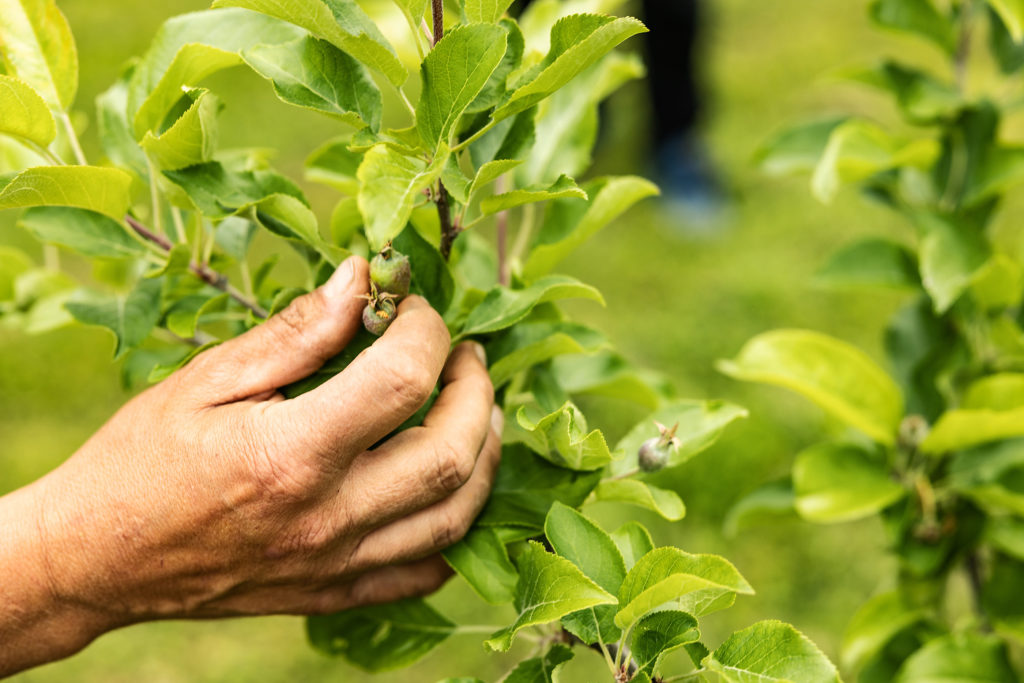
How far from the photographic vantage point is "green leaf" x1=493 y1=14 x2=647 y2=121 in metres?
0.74

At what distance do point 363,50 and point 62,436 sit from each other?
2.41m

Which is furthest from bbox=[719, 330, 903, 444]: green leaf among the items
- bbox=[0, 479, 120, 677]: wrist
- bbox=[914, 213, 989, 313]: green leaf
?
bbox=[0, 479, 120, 677]: wrist

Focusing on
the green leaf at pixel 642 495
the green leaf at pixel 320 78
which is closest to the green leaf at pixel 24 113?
the green leaf at pixel 320 78

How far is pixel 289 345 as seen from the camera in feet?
2.96

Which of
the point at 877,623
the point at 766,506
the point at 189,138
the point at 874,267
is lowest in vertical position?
the point at 877,623

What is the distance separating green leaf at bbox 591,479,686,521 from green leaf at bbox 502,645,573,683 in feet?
0.53

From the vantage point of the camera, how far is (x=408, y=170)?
2.47 feet

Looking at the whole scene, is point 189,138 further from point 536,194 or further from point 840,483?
point 840,483

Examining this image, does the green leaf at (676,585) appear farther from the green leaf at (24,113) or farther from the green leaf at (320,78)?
the green leaf at (24,113)

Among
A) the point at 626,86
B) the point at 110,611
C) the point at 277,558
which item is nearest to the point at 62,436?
the point at 110,611

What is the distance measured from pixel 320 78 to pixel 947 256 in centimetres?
87

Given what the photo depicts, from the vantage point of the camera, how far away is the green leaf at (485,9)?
79 cm

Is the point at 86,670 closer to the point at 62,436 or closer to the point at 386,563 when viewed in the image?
the point at 62,436

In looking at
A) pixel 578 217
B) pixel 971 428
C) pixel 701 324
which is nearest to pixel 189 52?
pixel 578 217
